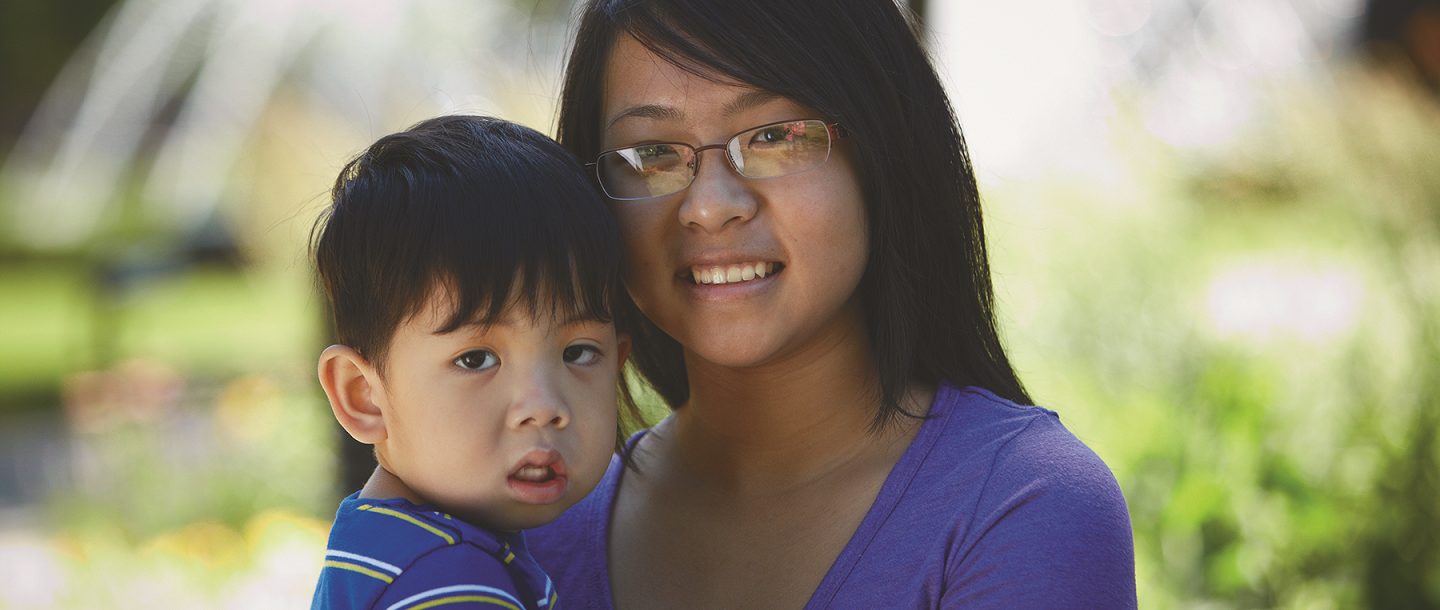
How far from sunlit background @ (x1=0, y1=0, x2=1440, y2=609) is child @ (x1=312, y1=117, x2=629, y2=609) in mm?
1608

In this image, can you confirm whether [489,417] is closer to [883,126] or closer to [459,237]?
[459,237]

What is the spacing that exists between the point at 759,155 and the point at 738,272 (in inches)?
7.5

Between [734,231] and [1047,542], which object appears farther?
[734,231]

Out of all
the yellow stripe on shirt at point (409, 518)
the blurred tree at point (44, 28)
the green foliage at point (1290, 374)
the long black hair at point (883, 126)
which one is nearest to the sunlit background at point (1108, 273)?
the green foliage at point (1290, 374)

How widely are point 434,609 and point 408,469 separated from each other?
262 mm

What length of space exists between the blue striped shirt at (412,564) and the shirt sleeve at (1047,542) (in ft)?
1.94

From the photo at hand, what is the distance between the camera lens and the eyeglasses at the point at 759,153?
1.65 metres

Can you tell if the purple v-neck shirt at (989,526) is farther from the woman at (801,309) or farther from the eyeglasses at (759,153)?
the eyeglasses at (759,153)

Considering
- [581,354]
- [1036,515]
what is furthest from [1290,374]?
[581,354]

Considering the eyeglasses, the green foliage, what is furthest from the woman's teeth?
the green foliage

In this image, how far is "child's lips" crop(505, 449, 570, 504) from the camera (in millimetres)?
1386

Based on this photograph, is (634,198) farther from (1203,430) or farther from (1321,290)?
(1321,290)

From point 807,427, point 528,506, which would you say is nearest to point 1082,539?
point 807,427

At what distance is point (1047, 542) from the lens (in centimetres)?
132
